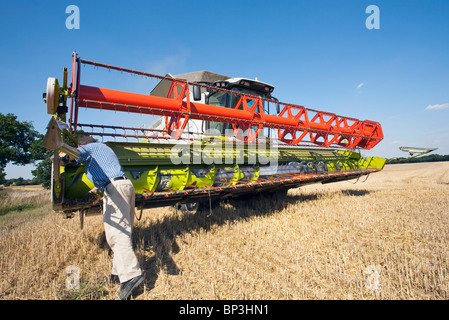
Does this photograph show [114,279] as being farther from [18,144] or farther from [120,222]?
[18,144]

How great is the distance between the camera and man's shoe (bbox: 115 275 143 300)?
2034mm

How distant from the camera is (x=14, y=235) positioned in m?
3.72

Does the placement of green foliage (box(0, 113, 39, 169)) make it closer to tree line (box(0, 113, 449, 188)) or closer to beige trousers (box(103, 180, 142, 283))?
tree line (box(0, 113, 449, 188))

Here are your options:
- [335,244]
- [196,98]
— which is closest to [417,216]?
[335,244]

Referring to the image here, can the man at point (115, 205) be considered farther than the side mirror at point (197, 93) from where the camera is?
No

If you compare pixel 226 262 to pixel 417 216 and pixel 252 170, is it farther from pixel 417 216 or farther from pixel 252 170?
pixel 417 216

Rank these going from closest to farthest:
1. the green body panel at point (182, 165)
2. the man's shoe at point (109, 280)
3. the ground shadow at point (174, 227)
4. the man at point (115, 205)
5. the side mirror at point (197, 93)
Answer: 1. the man at point (115, 205)
2. the man's shoe at point (109, 280)
3. the ground shadow at point (174, 227)
4. the green body panel at point (182, 165)
5. the side mirror at point (197, 93)

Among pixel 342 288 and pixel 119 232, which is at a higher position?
pixel 119 232

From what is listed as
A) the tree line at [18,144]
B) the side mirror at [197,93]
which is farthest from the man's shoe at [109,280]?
the tree line at [18,144]

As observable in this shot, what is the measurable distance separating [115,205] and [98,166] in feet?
1.48

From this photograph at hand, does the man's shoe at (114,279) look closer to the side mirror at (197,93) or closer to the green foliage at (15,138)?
the side mirror at (197,93)

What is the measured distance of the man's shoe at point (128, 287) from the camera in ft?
6.67

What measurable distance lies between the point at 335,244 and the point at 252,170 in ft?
6.64
